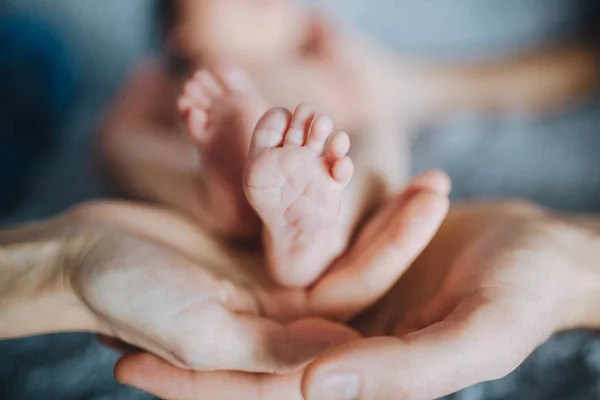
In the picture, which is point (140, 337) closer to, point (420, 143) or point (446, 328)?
point (446, 328)

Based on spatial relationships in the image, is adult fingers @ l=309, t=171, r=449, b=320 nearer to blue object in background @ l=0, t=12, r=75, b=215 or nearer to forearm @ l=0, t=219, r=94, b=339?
forearm @ l=0, t=219, r=94, b=339

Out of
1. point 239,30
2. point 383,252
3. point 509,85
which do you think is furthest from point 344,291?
point 509,85

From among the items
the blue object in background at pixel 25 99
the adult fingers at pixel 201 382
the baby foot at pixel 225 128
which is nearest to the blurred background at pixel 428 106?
the blue object in background at pixel 25 99

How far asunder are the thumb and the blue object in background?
0.88 metres

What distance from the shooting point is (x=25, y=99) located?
3.93ft

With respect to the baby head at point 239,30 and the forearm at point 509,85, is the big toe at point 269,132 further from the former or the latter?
the forearm at point 509,85

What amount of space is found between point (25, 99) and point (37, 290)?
0.81 m

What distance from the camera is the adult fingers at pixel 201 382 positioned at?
483 millimetres

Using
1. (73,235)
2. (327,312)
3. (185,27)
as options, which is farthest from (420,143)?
(73,235)

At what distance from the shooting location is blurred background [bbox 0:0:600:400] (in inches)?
25.6

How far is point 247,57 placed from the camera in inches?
41.6

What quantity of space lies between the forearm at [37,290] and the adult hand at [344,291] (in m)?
0.08

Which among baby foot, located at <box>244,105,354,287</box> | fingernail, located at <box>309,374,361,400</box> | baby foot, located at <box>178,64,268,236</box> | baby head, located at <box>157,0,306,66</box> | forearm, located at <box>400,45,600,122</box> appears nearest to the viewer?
fingernail, located at <box>309,374,361,400</box>

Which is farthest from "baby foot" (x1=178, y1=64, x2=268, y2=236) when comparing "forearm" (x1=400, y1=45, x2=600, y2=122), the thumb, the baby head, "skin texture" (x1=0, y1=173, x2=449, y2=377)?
"forearm" (x1=400, y1=45, x2=600, y2=122)
